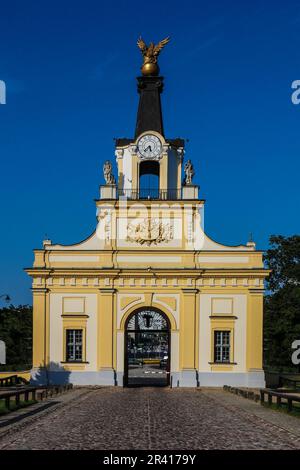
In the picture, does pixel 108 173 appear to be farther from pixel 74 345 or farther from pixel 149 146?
pixel 74 345

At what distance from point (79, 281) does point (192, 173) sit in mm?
8218

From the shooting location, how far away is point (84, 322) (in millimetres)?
38406

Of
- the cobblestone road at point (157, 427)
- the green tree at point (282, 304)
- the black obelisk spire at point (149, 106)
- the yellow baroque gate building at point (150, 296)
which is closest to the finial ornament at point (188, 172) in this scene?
the yellow baroque gate building at point (150, 296)

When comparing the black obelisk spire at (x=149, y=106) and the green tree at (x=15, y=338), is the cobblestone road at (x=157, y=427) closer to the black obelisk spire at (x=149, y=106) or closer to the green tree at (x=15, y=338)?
the black obelisk spire at (x=149, y=106)

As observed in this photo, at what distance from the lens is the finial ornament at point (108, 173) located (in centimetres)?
3975

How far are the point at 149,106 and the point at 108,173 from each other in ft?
16.0

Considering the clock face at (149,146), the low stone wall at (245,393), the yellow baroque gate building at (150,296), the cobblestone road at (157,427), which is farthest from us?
the clock face at (149,146)

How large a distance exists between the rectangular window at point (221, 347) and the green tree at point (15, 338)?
1996cm

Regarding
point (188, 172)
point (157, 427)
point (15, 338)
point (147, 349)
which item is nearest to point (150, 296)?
point (188, 172)

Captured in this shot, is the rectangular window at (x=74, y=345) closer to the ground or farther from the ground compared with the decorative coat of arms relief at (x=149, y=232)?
closer to the ground

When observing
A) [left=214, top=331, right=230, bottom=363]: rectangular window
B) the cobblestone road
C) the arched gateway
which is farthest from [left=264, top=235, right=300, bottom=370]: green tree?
the cobblestone road

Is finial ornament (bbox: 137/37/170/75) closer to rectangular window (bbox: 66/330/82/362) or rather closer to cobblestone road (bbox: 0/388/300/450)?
rectangular window (bbox: 66/330/82/362)
